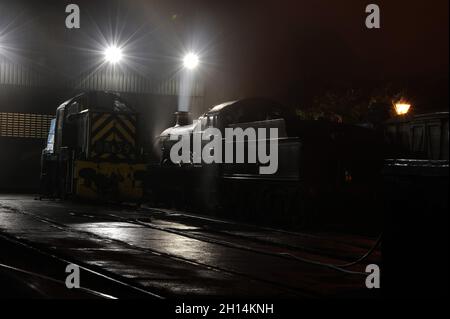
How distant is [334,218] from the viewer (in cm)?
1884

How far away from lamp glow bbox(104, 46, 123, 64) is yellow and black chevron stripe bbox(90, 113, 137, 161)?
30.6ft

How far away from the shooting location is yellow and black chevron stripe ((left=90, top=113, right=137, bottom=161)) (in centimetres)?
2530

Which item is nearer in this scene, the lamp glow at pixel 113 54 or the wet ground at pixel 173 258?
the wet ground at pixel 173 258

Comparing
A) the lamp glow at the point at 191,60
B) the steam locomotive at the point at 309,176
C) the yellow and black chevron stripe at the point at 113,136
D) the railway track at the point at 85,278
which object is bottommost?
the railway track at the point at 85,278

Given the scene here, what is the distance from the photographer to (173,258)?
38.8 ft

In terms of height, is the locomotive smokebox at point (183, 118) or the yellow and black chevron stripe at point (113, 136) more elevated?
the locomotive smokebox at point (183, 118)

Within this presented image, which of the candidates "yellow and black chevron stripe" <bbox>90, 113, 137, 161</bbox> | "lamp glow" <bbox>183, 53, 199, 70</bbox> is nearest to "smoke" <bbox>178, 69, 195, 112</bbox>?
"lamp glow" <bbox>183, 53, 199, 70</bbox>

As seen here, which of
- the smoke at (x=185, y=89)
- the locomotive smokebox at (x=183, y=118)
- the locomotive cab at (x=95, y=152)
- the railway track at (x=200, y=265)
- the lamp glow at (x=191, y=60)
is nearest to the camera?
the railway track at (x=200, y=265)

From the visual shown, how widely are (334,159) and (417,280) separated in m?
11.9

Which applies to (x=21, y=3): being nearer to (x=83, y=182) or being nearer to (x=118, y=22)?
(x=118, y=22)

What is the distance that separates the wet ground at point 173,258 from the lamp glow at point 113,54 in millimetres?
16712

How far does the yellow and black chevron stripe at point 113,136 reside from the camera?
25297 millimetres
